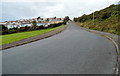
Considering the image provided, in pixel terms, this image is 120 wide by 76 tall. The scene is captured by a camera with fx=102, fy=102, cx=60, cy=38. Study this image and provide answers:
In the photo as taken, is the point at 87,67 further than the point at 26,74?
Yes

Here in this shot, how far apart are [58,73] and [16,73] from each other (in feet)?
5.46

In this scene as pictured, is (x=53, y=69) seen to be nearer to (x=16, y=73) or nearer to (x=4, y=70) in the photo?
(x=16, y=73)

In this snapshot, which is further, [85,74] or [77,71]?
[77,71]

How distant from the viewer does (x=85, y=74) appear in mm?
3615

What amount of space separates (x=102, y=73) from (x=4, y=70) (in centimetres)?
395

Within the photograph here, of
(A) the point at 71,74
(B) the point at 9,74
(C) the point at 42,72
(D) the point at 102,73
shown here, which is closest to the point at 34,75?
(C) the point at 42,72

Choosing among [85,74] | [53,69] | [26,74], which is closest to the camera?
[85,74]

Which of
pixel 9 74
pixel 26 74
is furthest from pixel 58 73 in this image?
Answer: pixel 9 74

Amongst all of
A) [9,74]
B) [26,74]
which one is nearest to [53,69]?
[26,74]

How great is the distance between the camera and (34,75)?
373cm

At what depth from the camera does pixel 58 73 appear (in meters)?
3.76

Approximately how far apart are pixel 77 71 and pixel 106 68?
120 centimetres

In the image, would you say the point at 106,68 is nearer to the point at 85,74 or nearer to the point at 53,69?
the point at 85,74

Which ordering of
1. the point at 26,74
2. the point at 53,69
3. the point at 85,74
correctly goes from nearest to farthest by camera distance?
the point at 85,74 → the point at 26,74 → the point at 53,69
